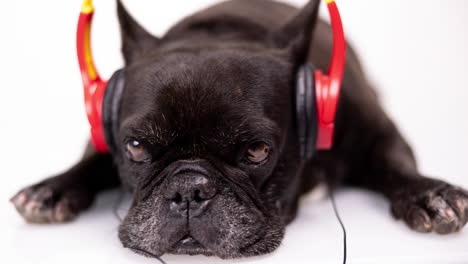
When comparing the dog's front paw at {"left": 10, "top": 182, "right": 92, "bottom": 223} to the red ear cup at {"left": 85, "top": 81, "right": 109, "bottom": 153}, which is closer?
the red ear cup at {"left": 85, "top": 81, "right": 109, "bottom": 153}

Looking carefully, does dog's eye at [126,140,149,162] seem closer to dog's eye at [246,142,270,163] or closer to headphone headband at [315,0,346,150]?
dog's eye at [246,142,270,163]

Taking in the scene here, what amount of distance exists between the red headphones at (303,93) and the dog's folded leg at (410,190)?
47 cm

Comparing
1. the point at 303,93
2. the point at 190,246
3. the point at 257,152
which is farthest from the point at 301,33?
the point at 190,246

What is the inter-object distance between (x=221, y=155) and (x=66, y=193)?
0.91 metres

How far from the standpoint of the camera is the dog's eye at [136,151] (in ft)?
8.12

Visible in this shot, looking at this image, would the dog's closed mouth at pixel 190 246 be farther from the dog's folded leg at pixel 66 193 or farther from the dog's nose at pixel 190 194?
the dog's folded leg at pixel 66 193

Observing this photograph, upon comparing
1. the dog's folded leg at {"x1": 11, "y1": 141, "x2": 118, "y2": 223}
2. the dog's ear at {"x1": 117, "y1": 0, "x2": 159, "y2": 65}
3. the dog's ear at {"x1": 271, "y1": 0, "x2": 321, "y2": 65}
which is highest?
the dog's ear at {"x1": 271, "y1": 0, "x2": 321, "y2": 65}

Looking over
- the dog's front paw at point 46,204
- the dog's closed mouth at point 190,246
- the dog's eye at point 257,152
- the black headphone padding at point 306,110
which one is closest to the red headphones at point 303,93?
the black headphone padding at point 306,110

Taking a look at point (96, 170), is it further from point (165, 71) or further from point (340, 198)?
point (340, 198)

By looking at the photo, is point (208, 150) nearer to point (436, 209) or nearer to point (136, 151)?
point (136, 151)

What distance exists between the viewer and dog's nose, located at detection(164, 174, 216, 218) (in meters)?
2.29

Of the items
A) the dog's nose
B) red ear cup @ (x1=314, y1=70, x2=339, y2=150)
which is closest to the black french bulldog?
the dog's nose

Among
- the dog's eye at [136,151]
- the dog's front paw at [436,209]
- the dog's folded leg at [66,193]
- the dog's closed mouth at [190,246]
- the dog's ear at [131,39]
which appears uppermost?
the dog's ear at [131,39]

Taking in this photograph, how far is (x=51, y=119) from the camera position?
4336mm
